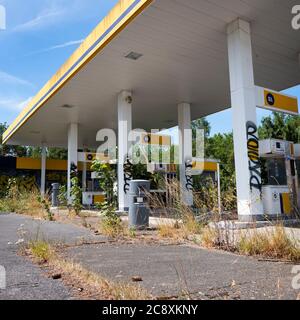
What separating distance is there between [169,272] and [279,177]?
9652mm

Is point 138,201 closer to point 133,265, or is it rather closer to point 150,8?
point 133,265

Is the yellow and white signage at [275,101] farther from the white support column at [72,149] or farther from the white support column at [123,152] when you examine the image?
the white support column at [72,149]

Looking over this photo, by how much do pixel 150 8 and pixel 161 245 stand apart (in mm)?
6651

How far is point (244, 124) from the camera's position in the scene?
10.1m

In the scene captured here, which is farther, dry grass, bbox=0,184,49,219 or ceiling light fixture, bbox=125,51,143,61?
dry grass, bbox=0,184,49,219

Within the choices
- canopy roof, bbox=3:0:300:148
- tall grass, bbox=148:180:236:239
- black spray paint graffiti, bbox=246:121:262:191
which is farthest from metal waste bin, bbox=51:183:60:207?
tall grass, bbox=148:180:236:239

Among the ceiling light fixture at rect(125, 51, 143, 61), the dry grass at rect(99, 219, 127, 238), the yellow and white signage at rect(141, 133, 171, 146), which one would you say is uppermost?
the ceiling light fixture at rect(125, 51, 143, 61)

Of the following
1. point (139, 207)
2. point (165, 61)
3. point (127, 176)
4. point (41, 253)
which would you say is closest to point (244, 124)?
point (139, 207)

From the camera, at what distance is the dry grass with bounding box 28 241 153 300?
122 inches

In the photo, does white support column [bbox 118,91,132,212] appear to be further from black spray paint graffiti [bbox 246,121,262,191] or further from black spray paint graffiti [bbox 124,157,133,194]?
black spray paint graffiti [bbox 246,121,262,191]

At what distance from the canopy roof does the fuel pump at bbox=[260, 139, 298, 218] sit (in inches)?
147
